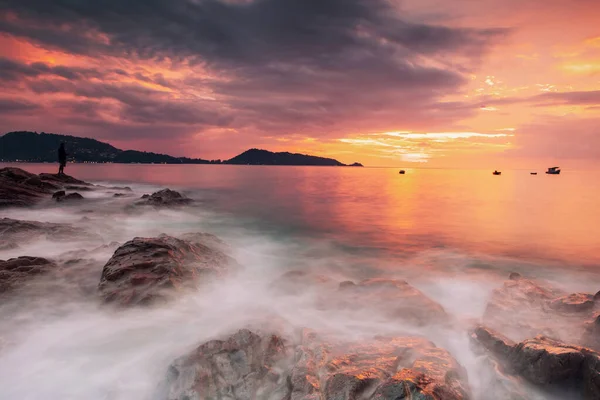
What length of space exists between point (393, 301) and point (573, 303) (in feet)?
14.8

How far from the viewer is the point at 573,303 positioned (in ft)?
28.1

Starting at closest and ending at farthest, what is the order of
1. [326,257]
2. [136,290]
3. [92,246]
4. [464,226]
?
[136,290] < [92,246] < [326,257] < [464,226]

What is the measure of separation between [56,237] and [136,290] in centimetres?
875

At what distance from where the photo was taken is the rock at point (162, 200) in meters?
28.0

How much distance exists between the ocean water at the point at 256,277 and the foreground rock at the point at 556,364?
1.02 feet

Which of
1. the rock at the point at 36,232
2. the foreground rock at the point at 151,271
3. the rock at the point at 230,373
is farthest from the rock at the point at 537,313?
the rock at the point at 36,232

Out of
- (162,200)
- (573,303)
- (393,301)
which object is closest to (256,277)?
(393,301)

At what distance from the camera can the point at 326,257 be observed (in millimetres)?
18453

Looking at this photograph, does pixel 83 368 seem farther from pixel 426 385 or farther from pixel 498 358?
pixel 498 358

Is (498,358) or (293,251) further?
(293,251)

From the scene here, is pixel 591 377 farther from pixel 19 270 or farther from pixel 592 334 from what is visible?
pixel 19 270

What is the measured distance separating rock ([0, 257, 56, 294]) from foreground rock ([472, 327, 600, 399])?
12.5 meters

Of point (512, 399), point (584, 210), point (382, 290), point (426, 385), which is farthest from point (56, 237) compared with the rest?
point (584, 210)

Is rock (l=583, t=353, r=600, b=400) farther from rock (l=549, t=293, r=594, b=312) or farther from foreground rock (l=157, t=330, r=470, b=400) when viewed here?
rock (l=549, t=293, r=594, b=312)
